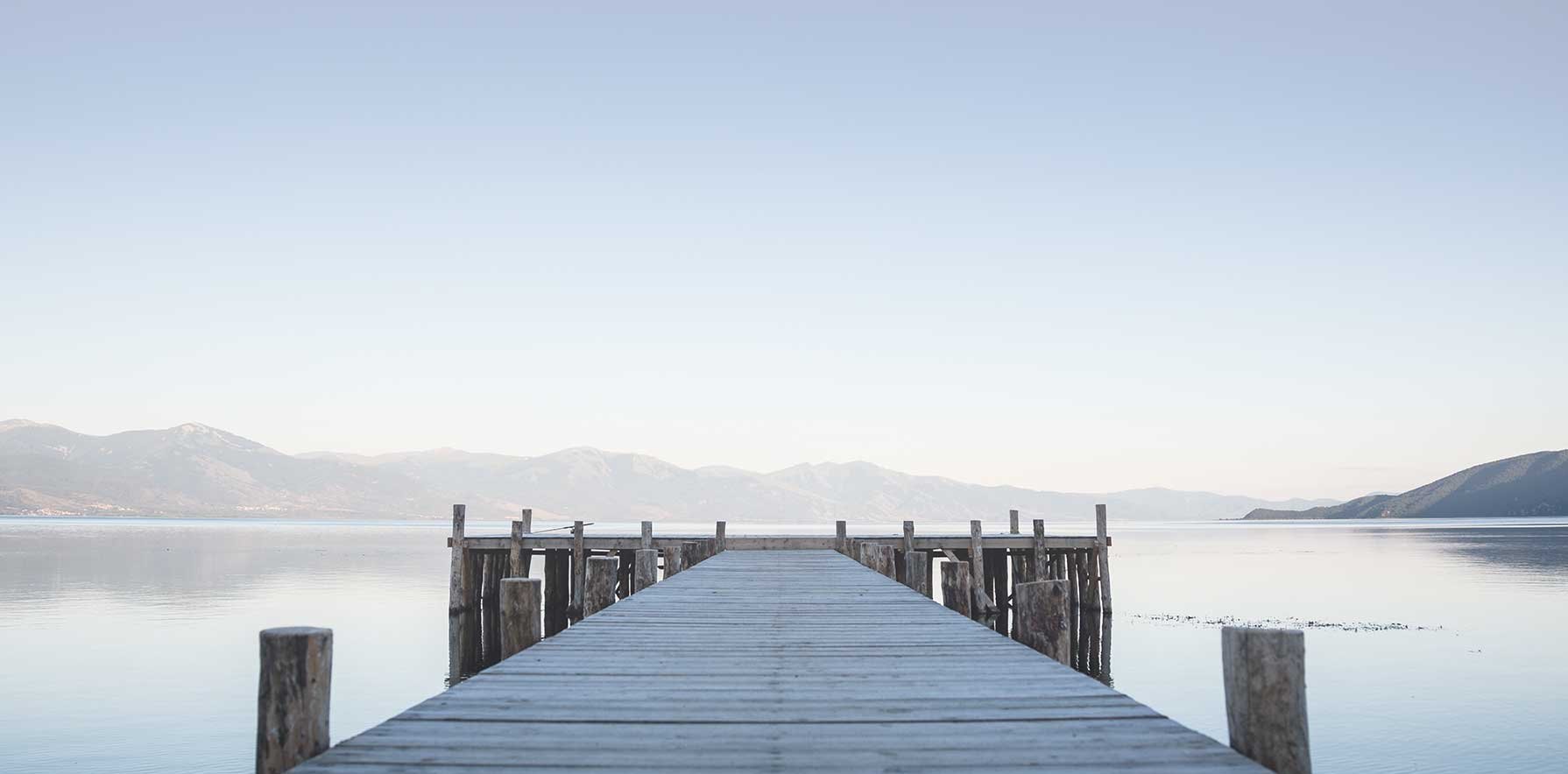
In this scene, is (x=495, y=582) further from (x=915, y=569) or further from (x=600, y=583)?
(x=600, y=583)

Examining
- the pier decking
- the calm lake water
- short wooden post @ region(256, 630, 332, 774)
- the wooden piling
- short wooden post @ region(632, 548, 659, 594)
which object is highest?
short wooden post @ region(256, 630, 332, 774)

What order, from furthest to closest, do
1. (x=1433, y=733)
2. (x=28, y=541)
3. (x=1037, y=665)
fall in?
(x=28, y=541) → (x=1433, y=733) → (x=1037, y=665)

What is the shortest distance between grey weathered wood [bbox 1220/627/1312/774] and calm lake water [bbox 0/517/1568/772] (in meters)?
14.1

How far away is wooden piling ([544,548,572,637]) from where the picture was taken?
2911 centimetres

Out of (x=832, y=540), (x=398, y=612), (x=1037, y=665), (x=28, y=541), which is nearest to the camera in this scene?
(x=1037, y=665)

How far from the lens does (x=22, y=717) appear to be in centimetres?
2014

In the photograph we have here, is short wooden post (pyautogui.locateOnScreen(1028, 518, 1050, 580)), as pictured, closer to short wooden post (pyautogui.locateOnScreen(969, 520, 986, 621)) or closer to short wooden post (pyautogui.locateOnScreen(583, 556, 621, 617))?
short wooden post (pyautogui.locateOnScreen(969, 520, 986, 621))

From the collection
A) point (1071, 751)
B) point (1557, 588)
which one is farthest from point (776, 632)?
point (1557, 588)

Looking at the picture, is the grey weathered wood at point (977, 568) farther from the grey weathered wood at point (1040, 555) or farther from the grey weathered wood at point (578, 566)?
the grey weathered wood at point (578, 566)

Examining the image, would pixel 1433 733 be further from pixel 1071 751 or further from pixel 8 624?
pixel 8 624

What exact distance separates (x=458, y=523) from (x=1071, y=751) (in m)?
26.6

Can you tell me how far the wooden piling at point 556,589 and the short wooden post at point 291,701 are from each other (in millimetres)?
23801

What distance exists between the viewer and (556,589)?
2934cm

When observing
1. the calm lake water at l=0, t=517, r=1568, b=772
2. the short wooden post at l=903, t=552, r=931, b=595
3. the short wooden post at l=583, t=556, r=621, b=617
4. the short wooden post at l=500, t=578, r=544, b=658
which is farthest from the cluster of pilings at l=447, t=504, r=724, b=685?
the short wooden post at l=500, t=578, r=544, b=658
